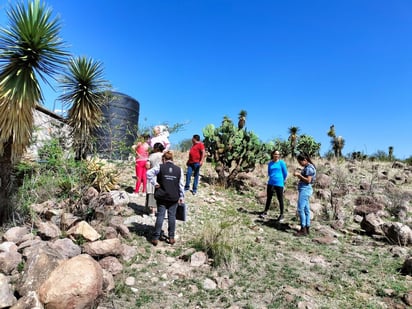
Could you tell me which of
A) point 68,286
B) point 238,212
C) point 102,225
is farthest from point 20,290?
point 238,212

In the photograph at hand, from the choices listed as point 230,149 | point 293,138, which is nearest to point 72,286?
point 230,149

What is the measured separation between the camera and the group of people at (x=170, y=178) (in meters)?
5.36

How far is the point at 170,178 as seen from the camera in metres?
5.38

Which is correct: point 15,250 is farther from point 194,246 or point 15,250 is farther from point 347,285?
point 347,285

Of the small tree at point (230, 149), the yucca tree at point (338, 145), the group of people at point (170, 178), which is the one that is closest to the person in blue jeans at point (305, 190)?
the group of people at point (170, 178)

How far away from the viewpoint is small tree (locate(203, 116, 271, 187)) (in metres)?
10.6

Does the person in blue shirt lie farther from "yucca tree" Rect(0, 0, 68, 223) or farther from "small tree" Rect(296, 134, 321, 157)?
"small tree" Rect(296, 134, 321, 157)

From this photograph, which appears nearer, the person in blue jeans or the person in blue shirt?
the person in blue jeans

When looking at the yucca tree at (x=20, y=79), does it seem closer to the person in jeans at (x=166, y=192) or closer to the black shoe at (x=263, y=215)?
the person in jeans at (x=166, y=192)

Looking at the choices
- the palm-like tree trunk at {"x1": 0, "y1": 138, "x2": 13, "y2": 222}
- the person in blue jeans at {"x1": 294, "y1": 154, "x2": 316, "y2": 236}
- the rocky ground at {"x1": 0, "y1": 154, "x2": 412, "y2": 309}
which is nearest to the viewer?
the rocky ground at {"x1": 0, "y1": 154, "x2": 412, "y2": 309}

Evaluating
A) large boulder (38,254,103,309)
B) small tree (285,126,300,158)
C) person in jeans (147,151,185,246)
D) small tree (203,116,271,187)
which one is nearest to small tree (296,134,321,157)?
small tree (285,126,300,158)

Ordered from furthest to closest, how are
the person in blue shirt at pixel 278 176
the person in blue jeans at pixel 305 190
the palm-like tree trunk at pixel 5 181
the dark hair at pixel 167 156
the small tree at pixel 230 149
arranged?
1. the small tree at pixel 230 149
2. the person in blue shirt at pixel 278 176
3. the person in blue jeans at pixel 305 190
4. the dark hair at pixel 167 156
5. the palm-like tree trunk at pixel 5 181

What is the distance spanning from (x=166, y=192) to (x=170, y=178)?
25cm

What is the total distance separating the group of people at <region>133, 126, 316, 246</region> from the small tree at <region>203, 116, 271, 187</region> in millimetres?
2091
